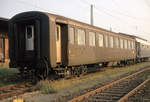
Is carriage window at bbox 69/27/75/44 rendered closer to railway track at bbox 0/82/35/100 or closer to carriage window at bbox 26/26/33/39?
carriage window at bbox 26/26/33/39

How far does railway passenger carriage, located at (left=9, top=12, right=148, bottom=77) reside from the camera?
25.9 feet

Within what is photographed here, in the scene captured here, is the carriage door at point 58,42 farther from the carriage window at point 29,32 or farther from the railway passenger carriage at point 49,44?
the carriage window at point 29,32

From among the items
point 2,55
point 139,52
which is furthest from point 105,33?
point 139,52

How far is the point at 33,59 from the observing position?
27.8ft

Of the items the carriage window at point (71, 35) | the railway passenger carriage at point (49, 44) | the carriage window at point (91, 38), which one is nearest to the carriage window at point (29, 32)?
the railway passenger carriage at point (49, 44)

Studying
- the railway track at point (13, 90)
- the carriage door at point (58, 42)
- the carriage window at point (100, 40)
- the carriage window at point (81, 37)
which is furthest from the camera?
the carriage window at point (100, 40)

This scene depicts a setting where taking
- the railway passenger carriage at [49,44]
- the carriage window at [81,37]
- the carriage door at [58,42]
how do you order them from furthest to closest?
the carriage window at [81,37], the carriage door at [58,42], the railway passenger carriage at [49,44]

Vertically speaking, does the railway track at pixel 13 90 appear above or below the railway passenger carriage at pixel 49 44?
below

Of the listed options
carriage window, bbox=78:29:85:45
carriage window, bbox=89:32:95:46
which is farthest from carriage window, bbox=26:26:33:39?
carriage window, bbox=89:32:95:46

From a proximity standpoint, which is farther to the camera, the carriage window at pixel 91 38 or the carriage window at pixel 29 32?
the carriage window at pixel 91 38

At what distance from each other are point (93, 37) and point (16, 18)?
4.72m

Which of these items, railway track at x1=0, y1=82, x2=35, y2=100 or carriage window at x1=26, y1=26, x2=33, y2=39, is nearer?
railway track at x1=0, y1=82, x2=35, y2=100

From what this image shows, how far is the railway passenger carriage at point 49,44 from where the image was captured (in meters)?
7.89

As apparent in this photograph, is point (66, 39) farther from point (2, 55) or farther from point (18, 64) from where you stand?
point (2, 55)
